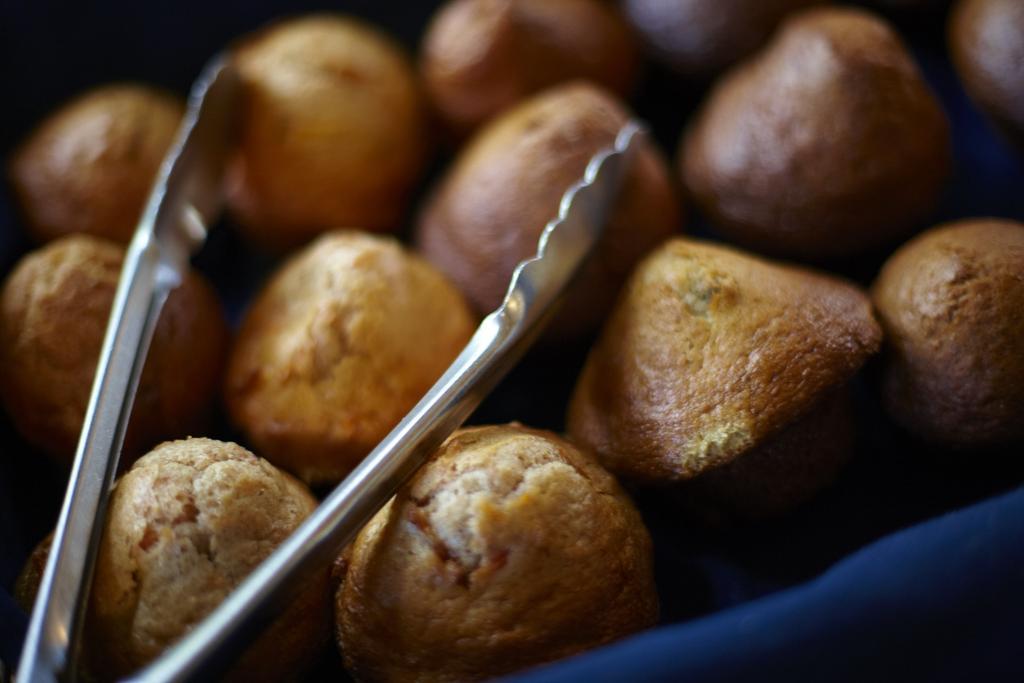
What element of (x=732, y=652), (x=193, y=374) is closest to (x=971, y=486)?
(x=732, y=652)

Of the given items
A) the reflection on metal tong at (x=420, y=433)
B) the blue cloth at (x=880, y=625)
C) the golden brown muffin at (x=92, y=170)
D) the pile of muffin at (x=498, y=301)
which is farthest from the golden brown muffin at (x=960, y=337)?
the golden brown muffin at (x=92, y=170)

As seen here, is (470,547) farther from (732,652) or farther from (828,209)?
(828,209)

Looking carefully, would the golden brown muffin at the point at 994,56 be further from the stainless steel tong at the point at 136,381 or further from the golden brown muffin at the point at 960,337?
the stainless steel tong at the point at 136,381

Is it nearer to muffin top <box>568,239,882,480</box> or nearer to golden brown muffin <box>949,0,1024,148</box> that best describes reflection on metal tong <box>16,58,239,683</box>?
muffin top <box>568,239,882,480</box>

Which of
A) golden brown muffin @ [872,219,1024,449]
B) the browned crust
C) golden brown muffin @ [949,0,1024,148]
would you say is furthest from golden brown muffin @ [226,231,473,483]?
golden brown muffin @ [949,0,1024,148]

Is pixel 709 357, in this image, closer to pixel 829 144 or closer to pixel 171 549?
pixel 829 144

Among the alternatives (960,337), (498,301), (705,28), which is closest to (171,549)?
(498,301)

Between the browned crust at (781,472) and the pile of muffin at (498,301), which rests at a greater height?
the pile of muffin at (498,301)
